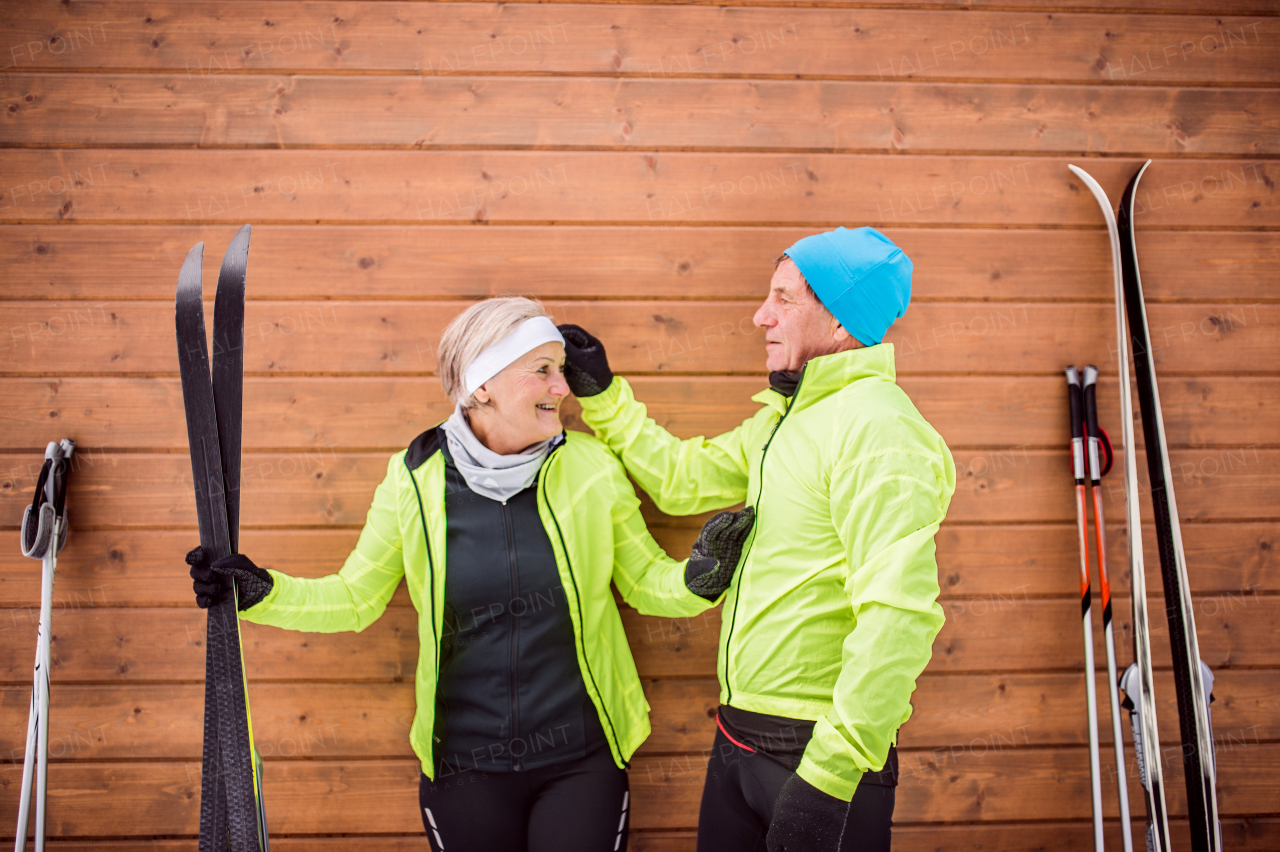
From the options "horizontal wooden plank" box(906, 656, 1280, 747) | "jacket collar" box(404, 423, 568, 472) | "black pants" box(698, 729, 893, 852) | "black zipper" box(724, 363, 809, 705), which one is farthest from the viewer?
"horizontal wooden plank" box(906, 656, 1280, 747)

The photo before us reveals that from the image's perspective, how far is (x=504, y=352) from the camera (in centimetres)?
151

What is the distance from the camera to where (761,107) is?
192 cm

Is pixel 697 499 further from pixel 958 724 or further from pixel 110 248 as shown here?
pixel 110 248

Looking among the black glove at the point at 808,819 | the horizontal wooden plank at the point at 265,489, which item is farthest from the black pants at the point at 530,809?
the horizontal wooden plank at the point at 265,489

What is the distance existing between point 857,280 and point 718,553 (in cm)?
66

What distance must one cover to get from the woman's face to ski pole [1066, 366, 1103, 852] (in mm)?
1447

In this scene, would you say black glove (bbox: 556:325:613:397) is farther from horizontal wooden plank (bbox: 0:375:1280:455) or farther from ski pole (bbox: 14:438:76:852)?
ski pole (bbox: 14:438:76:852)

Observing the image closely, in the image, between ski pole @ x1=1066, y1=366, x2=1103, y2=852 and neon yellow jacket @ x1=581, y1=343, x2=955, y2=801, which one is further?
ski pole @ x1=1066, y1=366, x2=1103, y2=852

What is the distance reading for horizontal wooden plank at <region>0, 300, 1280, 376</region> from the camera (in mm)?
1874

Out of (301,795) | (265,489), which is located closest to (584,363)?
(265,489)

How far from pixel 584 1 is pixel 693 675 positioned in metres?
1.98

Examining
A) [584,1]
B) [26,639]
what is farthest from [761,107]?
[26,639]

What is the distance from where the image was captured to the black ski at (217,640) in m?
1.45

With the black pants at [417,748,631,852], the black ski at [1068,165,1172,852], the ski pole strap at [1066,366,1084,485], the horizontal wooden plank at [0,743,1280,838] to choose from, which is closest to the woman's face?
the black pants at [417,748,631,852]
